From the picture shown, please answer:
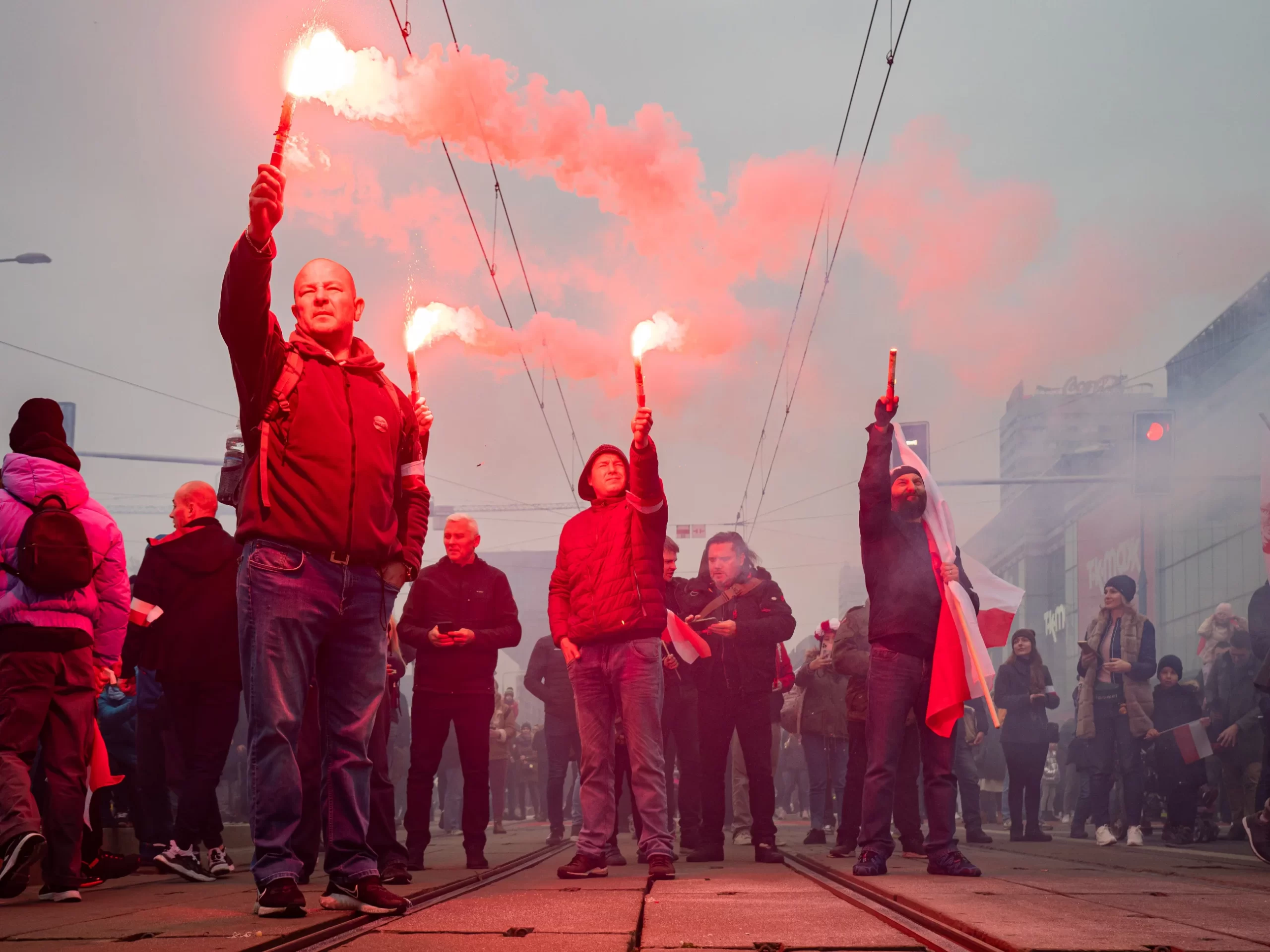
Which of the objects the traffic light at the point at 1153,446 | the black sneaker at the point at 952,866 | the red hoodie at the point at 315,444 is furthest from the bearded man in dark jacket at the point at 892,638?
the traffic light at the point at 1153,446

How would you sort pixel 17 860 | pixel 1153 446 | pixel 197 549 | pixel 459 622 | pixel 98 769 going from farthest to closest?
1. pixel 1153 446
2. pixel 459 622
3. pixel 197 549
4. pixel 98 769
5. pixel 17 860

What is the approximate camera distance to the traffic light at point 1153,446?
19.3 metres

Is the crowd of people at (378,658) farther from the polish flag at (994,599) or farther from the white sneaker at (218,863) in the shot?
the polish flag at (994,599)

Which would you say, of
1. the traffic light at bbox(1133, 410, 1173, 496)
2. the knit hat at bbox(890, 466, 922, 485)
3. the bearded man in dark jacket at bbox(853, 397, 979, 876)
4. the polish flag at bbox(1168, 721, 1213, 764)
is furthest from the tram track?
the traffic light at bbox(1133, 410, 1173, 496)

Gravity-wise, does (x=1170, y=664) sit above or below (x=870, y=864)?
above

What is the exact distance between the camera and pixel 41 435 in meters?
6.41

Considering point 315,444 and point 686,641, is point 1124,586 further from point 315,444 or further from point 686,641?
point 315,444

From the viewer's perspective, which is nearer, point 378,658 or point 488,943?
point 488,943

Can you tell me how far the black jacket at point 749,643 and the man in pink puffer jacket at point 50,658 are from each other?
3914mm

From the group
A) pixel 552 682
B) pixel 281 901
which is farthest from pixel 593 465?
pixel 552 682

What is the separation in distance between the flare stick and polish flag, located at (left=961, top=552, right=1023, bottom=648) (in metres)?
5.51

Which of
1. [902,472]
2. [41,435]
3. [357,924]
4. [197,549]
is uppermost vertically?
[902,472]

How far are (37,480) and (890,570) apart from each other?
4.12 metres

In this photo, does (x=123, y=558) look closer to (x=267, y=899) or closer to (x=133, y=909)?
(x=133, y=909)
